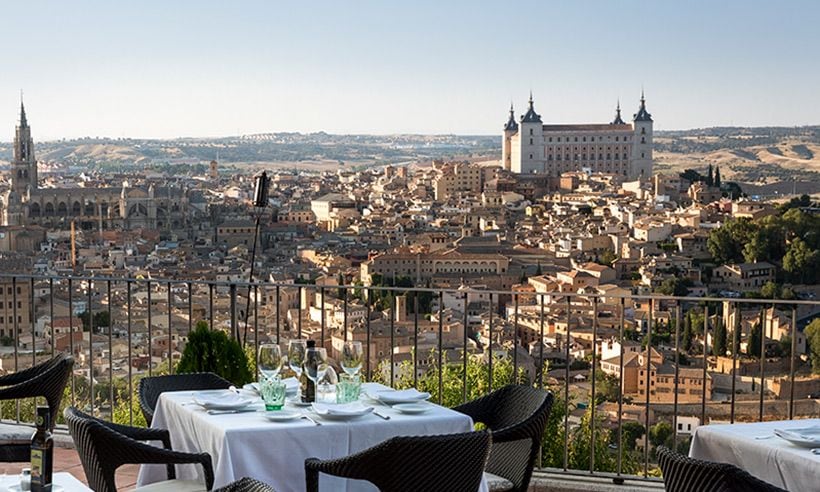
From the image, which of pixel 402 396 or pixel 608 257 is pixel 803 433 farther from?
pixel 608 257

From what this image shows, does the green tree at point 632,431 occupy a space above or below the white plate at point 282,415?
below

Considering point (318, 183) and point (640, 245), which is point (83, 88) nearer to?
point (318, 183)

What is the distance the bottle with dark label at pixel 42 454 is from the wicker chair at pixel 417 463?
53 cm

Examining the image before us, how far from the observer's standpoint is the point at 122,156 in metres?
65.2

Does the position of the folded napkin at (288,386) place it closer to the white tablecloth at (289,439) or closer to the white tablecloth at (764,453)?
the white tablecloth at (289,439)

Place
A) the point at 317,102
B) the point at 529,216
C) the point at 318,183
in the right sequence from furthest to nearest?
1. the point at 318,183
2. the point at 529,216
3. the point at 317,102

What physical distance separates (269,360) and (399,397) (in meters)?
0.33

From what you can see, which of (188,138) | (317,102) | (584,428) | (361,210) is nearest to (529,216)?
(361,210)

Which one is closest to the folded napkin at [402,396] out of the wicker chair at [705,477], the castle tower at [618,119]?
the wicker chair at [705,477]

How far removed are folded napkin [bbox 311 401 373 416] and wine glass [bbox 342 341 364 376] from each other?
9 centimetres

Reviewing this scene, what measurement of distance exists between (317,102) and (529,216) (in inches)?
611

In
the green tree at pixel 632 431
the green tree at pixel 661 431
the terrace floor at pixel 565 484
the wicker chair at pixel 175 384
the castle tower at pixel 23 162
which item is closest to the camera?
the wicker chair at pixel 175 384

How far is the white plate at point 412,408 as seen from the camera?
2621 millimetres

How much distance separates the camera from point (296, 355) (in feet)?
8.95
